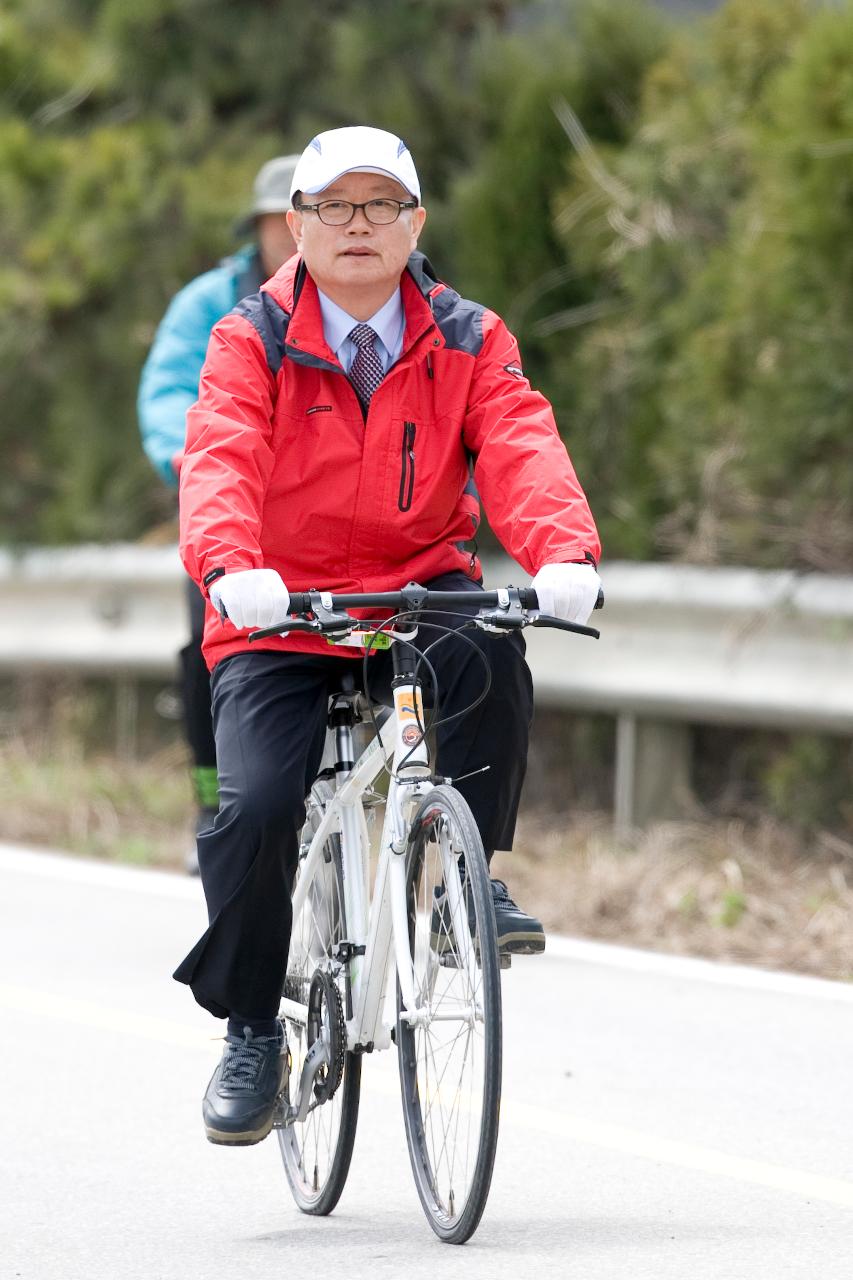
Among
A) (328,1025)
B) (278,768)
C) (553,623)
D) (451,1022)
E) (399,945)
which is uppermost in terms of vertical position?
(553,623)

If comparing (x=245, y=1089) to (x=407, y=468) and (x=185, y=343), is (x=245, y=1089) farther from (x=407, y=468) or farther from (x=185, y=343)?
(x=185, y=343)

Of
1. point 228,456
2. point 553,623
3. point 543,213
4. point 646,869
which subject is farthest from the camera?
point 543,213

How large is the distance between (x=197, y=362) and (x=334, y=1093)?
10.9 ft

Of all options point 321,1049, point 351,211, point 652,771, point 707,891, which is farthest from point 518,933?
point 652,771

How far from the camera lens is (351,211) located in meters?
4.61

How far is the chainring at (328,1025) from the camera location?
4508mm

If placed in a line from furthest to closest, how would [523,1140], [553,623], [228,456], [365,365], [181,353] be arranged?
1. [181,353]
2. [523,1140]
3. [365,365]
4. [228,456]
5. [553,623]

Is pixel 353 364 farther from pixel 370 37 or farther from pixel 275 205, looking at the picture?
pixel 370 37

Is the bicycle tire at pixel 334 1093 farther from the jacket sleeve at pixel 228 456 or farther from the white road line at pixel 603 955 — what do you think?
the white road line at pixel 603 955

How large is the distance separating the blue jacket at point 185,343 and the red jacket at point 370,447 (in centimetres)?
262

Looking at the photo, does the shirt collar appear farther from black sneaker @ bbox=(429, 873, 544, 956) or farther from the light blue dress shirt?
black sneaker @ bbox=(429, 873, 544, 956)

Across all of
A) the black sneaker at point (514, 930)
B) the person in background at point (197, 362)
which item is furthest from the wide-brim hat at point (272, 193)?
the black sneaker at point (514, 930)

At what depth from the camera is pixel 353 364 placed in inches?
181

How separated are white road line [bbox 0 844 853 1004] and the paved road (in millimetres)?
17
